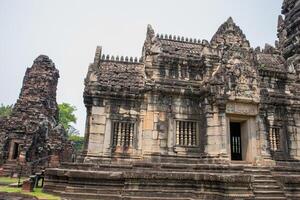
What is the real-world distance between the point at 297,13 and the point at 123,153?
19738mm

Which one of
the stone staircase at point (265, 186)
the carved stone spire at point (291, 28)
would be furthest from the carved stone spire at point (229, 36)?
the carved stone spire at point (291, 28)

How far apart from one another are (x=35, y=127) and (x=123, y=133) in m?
16.1

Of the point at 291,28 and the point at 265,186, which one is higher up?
the point at 291,28

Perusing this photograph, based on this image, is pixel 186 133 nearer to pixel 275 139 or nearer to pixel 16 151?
pixel 275 139

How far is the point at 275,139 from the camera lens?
49.1 ft

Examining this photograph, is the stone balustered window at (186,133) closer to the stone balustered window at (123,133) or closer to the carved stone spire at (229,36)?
the stone balustered window at (123,133)

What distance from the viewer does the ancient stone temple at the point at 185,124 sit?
11242mm

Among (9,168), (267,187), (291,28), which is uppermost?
(291,28)

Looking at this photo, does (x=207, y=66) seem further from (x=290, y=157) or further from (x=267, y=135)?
(x=290, y=157)

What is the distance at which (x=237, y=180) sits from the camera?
1051 cm

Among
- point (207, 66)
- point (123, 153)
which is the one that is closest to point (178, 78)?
point (207, 66)

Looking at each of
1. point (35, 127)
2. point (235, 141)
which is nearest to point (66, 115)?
point (35, 127)

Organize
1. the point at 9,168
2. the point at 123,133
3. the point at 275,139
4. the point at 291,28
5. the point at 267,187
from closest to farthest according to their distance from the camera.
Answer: the point at 267,187
the point at 123,133
the point at 275,139
the point at 291,28
the point at 9,168

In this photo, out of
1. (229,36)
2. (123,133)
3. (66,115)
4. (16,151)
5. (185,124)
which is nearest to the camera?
(123,133)
